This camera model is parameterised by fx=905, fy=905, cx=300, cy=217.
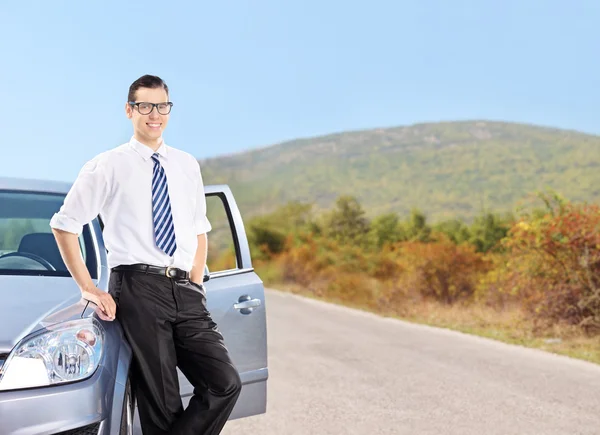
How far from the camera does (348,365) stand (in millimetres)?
10211

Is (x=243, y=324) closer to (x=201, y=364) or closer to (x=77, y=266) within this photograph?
(x=201, y=364)

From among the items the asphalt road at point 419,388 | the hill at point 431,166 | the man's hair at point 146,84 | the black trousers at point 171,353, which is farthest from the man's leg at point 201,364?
the hill at point 431,166

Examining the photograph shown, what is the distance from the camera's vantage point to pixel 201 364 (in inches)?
154

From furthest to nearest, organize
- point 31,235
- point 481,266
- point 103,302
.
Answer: point 481,266 < point 31,235 < point 103,302

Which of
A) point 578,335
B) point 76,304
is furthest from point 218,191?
point 578,335

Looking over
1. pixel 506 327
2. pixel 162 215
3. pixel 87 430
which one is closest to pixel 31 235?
pixel 162 215

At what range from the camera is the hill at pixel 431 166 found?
95562 mm

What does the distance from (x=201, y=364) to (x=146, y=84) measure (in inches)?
49.8

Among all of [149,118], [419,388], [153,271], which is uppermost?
[149,118]

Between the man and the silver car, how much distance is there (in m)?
0.11

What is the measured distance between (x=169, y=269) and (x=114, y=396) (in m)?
0.58

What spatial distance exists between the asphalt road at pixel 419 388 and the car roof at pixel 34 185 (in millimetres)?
2323

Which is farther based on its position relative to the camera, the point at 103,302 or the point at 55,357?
the point at 103,302

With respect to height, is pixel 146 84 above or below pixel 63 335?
above
